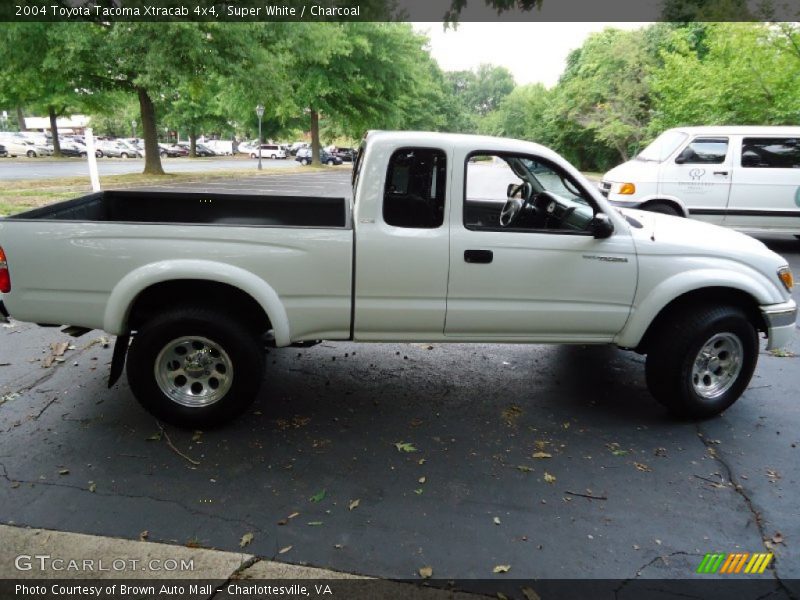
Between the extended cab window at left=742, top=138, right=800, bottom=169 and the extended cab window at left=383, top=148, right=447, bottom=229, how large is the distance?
830 cm

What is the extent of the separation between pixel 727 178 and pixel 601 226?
24.8 ft

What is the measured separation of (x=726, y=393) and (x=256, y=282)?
3.38 meters

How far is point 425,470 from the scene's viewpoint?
3.55 metres

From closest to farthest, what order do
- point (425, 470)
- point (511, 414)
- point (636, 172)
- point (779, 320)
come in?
1. point (425, 470)
2. point (779, 320)
3. point (511, 414)
4. point (636, 172)

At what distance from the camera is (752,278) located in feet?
13.4

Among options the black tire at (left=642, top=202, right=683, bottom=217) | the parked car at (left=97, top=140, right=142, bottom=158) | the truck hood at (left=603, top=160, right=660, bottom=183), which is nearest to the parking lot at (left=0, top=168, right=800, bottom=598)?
the black tire at (left=642, top=202, right=683, bottom=217)

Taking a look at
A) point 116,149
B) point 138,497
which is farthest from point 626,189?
point 116,149

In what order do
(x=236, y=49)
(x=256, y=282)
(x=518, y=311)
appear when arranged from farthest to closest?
(x=236, y=49)
(x=518, y=311)
(x=256, y=282)

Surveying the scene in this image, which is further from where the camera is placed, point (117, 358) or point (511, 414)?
point (511, 414)

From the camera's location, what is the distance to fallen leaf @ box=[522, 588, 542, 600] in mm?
2592

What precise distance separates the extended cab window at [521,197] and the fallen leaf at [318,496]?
1875mm

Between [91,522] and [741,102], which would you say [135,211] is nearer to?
[91,522]

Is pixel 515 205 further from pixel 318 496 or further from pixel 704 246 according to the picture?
pixel 318 496

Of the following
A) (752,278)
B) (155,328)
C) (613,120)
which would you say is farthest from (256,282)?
(613,120)
